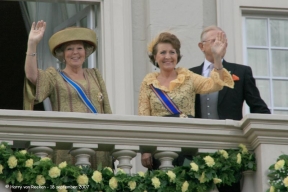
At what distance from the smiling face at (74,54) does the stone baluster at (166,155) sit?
1.16 m

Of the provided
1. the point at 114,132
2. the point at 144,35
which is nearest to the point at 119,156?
the point at 114,132

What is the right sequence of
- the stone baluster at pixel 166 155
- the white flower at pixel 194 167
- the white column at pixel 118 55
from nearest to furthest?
the white flower at pixel 194 167 → the stone baluster at pixel 166 155 → the white column at pixel 118 55

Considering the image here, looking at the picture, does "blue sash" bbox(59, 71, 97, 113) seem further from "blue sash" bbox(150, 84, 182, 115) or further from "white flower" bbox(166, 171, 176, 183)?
"white flower" bbox(166, 171, 176, 183)

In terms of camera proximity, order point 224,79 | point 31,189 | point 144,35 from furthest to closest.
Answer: point 144,35
point 224,79
point 31,189

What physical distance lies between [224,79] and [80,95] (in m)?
1.24

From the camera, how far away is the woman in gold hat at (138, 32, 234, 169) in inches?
495

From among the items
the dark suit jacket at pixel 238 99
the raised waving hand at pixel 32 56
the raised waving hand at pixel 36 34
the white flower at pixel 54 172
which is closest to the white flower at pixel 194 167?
the dark suit jacket at pixel 238 99

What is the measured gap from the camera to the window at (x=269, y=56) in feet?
51.2

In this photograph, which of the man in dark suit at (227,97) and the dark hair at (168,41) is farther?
the man in dark suit at (227,97)

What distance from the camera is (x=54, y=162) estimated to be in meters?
12.2

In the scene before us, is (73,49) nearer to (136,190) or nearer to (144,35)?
(136,190)

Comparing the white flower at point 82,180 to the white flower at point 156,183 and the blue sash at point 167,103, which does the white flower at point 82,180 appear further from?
the blue sash at point 167,103

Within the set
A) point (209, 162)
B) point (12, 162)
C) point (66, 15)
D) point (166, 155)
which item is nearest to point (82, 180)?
point (12, 162)

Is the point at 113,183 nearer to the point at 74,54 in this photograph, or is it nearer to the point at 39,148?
the point at 39,148
